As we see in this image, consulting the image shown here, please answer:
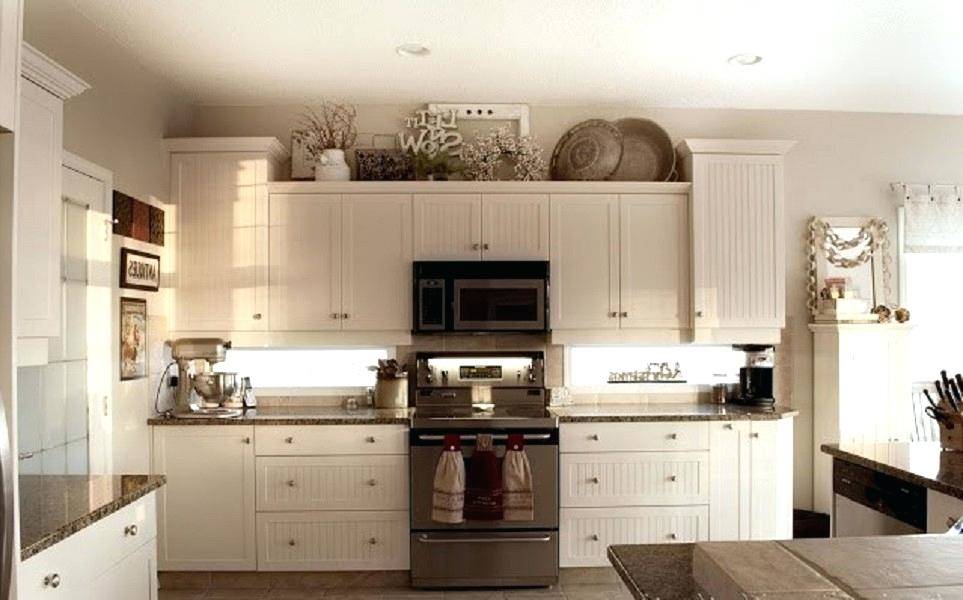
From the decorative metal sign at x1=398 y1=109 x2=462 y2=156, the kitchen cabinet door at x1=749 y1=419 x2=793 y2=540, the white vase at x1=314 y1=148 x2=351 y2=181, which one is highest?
the decorative metal sign at x1=398 y1=109 x2=462 y2=156

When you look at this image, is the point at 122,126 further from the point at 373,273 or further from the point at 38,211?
the point at 38,211

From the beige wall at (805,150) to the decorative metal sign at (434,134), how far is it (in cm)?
13

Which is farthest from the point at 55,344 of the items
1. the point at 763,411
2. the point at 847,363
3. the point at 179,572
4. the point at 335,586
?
the point at 847,363

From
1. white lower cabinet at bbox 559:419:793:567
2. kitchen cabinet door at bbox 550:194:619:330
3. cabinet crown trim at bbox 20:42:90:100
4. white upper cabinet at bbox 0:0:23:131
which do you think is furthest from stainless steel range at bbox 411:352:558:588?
white upper cabinet at bbox 0:0:23:131

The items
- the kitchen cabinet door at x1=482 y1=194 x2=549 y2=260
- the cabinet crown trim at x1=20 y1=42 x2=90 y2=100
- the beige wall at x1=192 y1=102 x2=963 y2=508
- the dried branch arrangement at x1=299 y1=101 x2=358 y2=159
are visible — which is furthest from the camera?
the beige wall at x1=192 y1=102 x2=963 y2=508

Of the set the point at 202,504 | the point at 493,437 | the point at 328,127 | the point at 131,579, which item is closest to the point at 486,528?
the point at 493,437

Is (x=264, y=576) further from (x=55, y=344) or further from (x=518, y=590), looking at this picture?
(x=55, y=344)

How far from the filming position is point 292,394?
14.6 ft

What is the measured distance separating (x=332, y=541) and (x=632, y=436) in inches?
63.9

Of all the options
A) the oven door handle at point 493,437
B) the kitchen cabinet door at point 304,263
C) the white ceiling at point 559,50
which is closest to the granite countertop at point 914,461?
the oven door handle at point 493,437

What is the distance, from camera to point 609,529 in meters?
3.95

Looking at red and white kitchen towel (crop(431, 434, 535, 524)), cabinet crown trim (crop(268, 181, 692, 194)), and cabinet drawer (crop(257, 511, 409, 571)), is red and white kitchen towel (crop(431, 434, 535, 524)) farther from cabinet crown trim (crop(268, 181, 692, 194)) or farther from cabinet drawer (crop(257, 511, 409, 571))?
cabinet crown trim (crop(268, 181, 692, 194))

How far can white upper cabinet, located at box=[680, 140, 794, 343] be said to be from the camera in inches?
166

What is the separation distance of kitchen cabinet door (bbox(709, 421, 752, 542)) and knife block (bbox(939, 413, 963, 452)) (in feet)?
4.33
